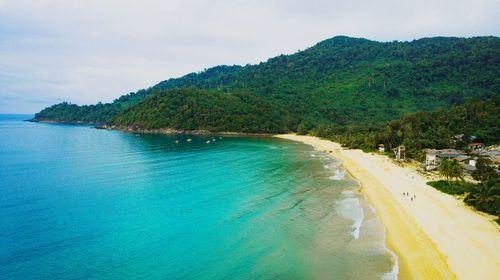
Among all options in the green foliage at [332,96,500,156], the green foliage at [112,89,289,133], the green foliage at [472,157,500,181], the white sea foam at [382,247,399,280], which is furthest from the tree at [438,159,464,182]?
the green foliage at [112,89,289,133]

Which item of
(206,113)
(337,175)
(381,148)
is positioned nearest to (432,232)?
(337,175)

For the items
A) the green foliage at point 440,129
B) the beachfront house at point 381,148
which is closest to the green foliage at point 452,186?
the green foliage at point 440,129

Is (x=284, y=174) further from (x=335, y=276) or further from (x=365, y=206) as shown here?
(x=335, y=276)

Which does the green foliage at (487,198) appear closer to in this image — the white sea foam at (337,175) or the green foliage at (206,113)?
the white sea foam at (337,175)

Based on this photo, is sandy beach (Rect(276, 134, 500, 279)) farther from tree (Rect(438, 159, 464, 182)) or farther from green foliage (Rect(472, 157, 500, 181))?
green foliage (Rect(472, 157, 500, 181))

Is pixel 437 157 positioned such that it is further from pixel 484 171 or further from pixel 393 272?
pixel 393 272

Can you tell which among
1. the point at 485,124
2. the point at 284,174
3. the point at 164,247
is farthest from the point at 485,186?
the point at 485,124
